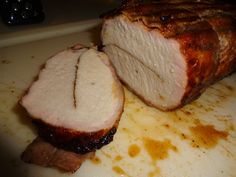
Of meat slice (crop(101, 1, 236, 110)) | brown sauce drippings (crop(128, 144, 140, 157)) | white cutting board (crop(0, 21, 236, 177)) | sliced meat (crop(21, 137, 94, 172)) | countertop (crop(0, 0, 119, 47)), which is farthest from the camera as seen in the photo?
countertop (crop(0, 0, 119, 47))

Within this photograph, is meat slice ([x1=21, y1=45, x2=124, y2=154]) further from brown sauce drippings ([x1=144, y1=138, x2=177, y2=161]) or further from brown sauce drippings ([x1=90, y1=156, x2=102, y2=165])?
brown sauce drippings ([x1=144, y1=138, x2=177, y2=161])

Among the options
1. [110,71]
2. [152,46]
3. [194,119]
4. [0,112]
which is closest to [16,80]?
[0,112]

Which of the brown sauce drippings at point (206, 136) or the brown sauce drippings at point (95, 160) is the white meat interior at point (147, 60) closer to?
the brown sauce drippings at point (206, 136)

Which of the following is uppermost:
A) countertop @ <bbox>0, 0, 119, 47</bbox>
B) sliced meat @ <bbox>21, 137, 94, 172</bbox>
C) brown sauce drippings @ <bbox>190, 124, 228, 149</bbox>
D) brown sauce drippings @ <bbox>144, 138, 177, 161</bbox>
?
countertop @ <bbox>0, 0, 119, 47</bbox>

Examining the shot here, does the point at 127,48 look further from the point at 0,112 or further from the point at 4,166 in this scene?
the point at 4,166

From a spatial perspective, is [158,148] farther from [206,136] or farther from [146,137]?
[206,136]

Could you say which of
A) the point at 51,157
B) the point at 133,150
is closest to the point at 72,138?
the point at 51,157

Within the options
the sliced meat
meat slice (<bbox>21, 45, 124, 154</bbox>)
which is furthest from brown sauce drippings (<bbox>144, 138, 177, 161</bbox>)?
the sliced meat

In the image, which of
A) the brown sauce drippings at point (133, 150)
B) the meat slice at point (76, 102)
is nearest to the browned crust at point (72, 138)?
the meat slice at point (76, 102)
